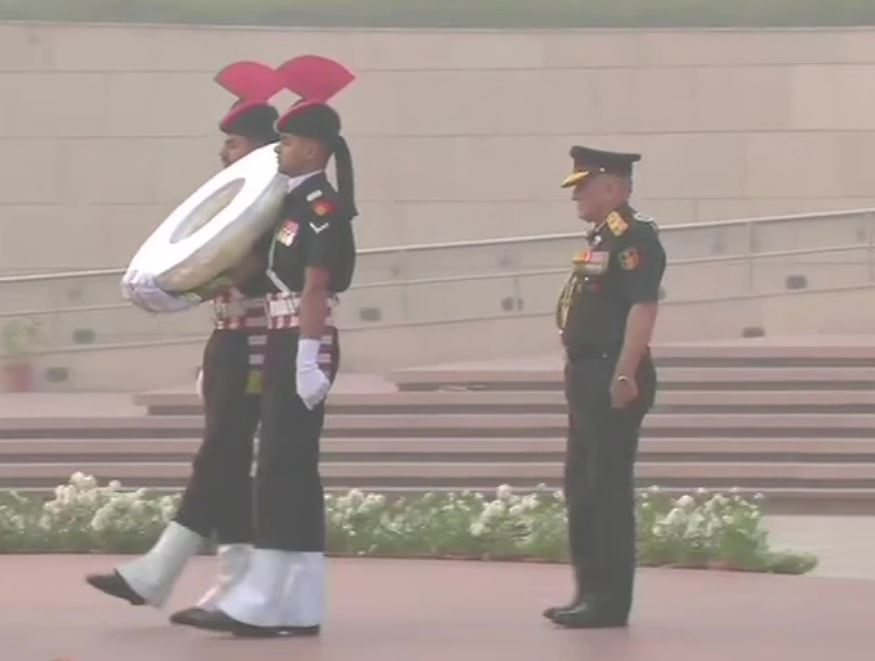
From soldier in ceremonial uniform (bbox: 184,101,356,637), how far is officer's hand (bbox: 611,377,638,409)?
3.13ft

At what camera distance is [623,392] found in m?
8.04

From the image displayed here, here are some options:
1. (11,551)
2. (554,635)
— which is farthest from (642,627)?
(11,551)

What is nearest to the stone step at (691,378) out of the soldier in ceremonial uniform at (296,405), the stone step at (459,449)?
the stone step at (459,449)

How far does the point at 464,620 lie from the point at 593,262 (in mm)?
1428

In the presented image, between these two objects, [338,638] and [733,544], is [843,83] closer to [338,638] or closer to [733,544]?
[733,544]

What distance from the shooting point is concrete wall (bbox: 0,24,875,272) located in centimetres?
1978

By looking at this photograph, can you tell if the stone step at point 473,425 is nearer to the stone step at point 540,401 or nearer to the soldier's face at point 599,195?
the stone step at point 540,401

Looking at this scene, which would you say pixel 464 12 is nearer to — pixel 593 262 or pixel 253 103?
pixel 253 103

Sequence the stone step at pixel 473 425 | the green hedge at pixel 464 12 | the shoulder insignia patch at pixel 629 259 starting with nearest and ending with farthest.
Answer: the shoulder insignia patch at pixel 629 259 < the stone step at pixel 473 425 < the green hedge at pixel 464 12

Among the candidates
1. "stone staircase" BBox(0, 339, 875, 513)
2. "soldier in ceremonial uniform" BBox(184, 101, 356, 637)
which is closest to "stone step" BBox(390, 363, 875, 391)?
"stone staircase" BBox(0, 339, 875, 513)

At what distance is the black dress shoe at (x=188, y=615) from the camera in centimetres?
812

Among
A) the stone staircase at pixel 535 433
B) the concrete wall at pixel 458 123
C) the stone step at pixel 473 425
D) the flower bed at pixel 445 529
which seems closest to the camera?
the flower bed at pixel 445 529

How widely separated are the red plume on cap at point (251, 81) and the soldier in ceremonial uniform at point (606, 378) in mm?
1143

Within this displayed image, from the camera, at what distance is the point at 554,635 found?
8.16m
